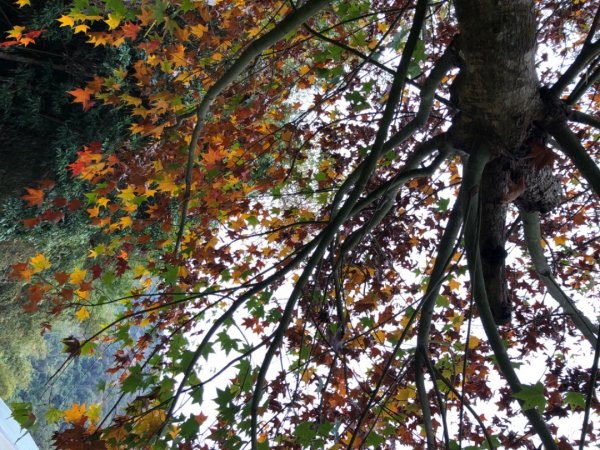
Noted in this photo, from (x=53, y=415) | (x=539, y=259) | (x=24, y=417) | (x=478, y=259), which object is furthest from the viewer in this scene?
(x=53, y=415)

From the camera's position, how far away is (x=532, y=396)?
4.76ft

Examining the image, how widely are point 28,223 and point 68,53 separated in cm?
316

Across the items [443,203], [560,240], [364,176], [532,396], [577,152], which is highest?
[560,240]

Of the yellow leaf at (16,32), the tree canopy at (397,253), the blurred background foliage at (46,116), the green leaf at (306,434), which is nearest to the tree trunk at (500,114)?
the tree canopy at (397,253)

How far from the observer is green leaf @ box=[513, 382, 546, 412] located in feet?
4.73

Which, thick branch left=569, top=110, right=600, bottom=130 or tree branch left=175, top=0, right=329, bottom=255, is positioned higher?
thick branch left=569, top=110, right=600, bottom=130

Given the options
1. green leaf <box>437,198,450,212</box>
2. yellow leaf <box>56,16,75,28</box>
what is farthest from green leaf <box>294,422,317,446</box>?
yellow leaf <box>56,16,75,28</box>

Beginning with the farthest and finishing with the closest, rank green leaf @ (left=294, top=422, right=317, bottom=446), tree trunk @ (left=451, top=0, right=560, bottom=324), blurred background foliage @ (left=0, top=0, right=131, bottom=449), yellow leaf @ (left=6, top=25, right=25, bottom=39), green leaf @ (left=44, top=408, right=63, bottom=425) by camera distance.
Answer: blurred background foliage @ (left=0, top=0, right=131, bottom=449) < yellow leaf @ (left=6, top=25, right=25, bottom=39) < green leaf @ (left=44, top=408, right=63, bottom=425) < green leaf @ (left=294, top=422, right=317, bottom=446) < tree trunk @ (left=451, top=0, right=560, bottom=324)

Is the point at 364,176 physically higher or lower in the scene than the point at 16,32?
lower

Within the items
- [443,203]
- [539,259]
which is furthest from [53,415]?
[443,203]

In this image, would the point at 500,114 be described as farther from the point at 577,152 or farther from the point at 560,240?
the point at 560,240

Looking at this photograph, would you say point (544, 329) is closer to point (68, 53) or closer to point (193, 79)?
point (193, 79)

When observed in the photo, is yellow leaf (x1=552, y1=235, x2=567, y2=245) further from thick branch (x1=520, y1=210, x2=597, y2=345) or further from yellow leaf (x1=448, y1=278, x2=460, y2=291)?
thick branch (x1=520, y1=210, x2=597, y2=345)

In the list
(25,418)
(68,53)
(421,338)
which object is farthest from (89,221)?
(421,338)
